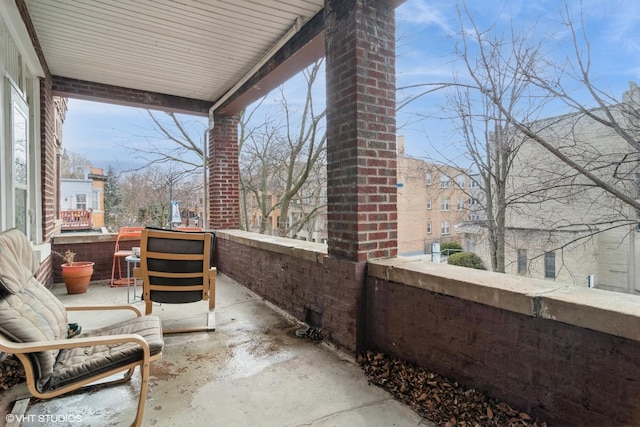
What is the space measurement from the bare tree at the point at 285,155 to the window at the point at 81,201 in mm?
12553

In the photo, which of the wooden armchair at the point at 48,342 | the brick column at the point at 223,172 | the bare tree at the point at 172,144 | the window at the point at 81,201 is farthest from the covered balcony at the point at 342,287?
the window at the point at 81,201

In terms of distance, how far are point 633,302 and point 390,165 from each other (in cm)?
166

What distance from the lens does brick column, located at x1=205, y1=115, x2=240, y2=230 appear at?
5.99 meters

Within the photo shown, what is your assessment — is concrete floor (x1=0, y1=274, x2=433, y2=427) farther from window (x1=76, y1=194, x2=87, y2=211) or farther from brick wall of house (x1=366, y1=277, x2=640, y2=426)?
window (x1=76, y1=194, x2=87, y2=211)

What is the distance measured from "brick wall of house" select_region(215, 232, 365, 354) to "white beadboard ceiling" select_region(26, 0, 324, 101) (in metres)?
2.33

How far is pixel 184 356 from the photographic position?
106 inches

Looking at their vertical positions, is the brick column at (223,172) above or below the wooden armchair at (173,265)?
above

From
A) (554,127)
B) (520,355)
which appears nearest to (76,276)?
(520,355)

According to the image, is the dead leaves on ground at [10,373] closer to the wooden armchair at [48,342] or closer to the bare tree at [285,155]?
the wooden armchair at [48,342]

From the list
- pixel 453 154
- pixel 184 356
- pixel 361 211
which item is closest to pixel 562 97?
pixel 453 154

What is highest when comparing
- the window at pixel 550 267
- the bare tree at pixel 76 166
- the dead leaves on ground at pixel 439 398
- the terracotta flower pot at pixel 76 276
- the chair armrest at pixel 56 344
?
the bare tree at pixel 76 166

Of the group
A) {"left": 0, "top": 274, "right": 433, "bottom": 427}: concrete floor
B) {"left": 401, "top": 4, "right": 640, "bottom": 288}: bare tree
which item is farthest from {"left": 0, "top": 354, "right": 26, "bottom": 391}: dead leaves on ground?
{"left": 401, "top": 4, "right": 640, "bottom": 288}: bare tree

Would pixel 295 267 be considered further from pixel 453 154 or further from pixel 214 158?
pixel 453 154

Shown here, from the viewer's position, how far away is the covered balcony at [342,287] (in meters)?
1.62
